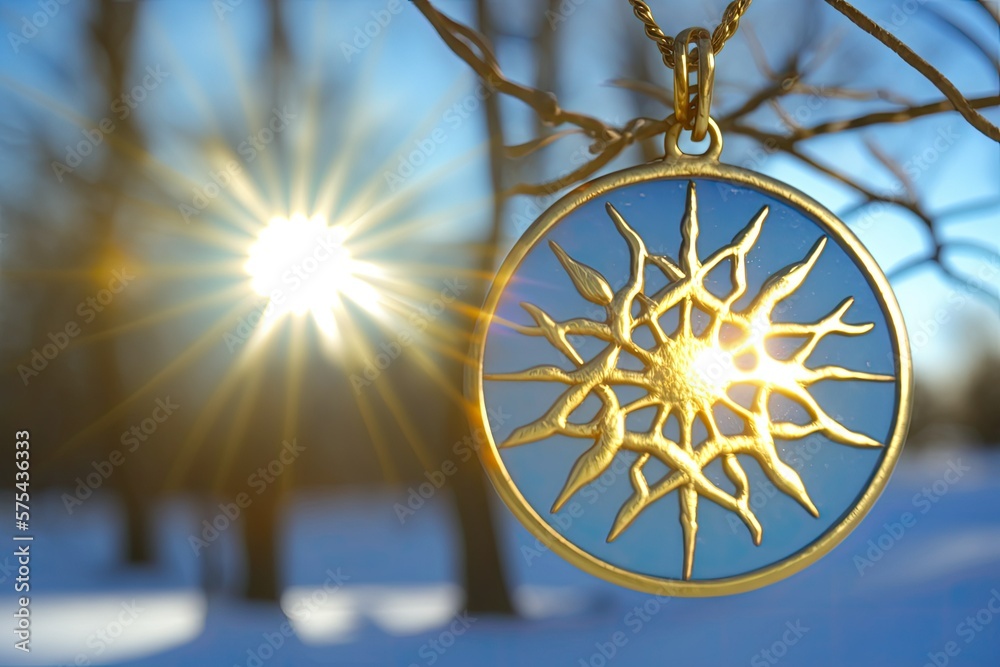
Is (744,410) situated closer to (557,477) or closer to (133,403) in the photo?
(557,477)

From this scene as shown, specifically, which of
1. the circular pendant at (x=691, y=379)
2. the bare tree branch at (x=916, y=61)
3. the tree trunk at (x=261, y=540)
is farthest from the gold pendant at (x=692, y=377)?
the tree trunk at (x=261, y=540)

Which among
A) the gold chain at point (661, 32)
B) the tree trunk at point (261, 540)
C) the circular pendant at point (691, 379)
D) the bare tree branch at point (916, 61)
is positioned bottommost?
the circular pendant at point (691, 379)

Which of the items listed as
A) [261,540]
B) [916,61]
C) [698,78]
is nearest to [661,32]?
[698,78]

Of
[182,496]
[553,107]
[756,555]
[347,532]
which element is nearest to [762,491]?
[756,555]

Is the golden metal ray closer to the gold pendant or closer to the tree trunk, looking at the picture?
the gold pendant

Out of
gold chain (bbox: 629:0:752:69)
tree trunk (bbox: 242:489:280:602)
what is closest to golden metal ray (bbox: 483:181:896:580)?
gold chain (bbox: 629:0:752:69)

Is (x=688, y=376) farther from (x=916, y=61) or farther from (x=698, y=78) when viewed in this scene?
(x=916, y=61)

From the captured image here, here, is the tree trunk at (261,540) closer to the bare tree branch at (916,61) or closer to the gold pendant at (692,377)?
the gold pendant at (692,377)
